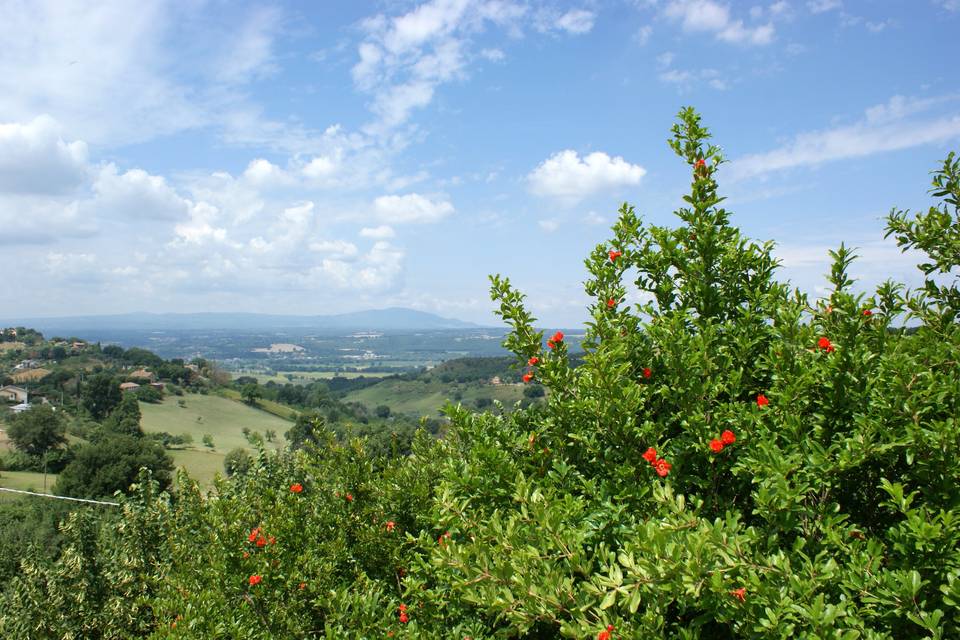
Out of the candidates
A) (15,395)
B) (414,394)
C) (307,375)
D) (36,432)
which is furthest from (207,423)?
(307,375)

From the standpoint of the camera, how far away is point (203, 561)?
6359 mm

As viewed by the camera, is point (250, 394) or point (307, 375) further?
point (307, 375)

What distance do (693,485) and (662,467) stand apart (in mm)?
432

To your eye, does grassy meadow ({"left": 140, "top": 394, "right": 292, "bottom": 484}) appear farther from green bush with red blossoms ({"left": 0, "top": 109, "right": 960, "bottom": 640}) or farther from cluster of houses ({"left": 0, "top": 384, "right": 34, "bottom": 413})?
green bush with red blossoms ({"left": 0, "top": 109, "right": 960, "bottom": 640})

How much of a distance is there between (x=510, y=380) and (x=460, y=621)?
1.72 meters

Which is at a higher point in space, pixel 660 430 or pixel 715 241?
pixel 715 241

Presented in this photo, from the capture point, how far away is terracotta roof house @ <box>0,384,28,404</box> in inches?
3267

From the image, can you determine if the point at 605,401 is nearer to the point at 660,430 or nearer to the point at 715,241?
Result: the point at 660,430

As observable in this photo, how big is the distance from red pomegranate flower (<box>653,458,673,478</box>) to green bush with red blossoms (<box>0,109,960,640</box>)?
21 millimetres

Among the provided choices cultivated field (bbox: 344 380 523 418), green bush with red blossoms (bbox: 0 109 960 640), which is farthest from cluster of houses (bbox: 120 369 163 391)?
green bush with red blossoms (bbox: 0 109 960 640)

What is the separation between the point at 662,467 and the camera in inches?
110

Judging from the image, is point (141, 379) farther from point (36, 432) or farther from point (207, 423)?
point (36, 432)

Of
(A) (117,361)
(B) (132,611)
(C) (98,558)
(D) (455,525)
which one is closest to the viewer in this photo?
(D) (455,525)

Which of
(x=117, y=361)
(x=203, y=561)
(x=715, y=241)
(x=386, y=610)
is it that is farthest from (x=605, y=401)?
(x=117, y=361)
